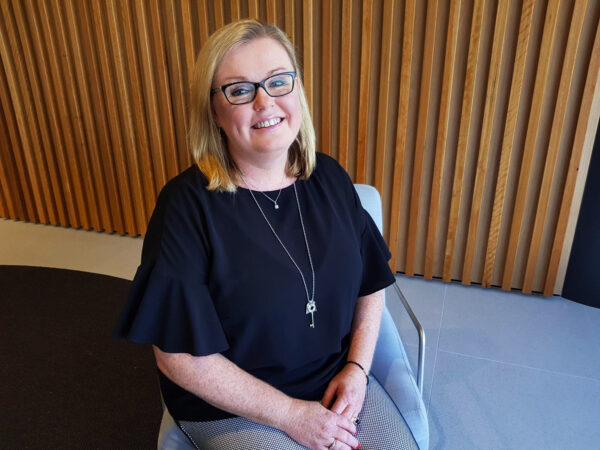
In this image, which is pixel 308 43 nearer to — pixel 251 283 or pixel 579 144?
pixel 579 144

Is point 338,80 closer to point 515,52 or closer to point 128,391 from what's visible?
point 515,52

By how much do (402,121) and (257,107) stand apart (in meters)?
1.68

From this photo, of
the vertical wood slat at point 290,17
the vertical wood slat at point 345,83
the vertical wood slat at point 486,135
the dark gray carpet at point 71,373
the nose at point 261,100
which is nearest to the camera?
the nose at point 261,100

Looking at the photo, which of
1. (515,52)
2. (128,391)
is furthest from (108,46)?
(515,52)

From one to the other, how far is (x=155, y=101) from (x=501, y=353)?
276cm

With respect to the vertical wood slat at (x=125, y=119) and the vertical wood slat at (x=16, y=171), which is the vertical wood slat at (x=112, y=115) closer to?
the vertical wood slat at (x=125, y=119)

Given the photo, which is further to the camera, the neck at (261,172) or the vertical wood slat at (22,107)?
the vertical wood slat at (22,107)

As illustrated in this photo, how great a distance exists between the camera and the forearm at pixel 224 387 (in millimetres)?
1199

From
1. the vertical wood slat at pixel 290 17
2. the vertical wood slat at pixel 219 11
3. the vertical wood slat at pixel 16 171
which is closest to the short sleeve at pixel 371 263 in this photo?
the vertical wood slat at pixel 290 17

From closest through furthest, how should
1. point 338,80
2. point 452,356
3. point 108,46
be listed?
point 452,356, point 338,80, point 108,46

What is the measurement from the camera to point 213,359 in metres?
1.21

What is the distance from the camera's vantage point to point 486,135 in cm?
262

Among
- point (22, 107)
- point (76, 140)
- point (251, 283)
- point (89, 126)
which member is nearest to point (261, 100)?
point (251, 283)

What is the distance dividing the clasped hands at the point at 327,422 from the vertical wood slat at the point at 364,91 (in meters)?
1.84
